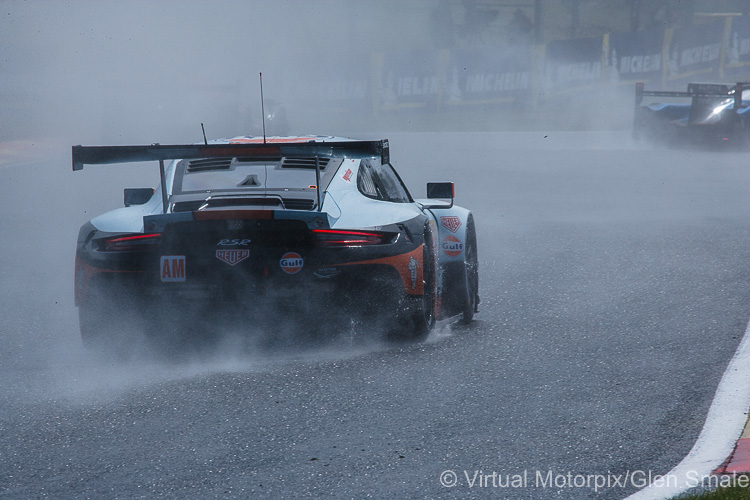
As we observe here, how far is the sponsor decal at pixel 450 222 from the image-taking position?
6.03 metres

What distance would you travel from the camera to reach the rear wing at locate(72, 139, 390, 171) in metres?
4.89

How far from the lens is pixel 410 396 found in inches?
178

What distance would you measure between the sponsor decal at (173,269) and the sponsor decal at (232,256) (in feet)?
0.62

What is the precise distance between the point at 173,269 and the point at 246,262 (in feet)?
1.21

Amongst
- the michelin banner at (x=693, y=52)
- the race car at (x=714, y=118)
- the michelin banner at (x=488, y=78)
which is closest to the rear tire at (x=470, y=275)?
the race car at (x=714, y=118)

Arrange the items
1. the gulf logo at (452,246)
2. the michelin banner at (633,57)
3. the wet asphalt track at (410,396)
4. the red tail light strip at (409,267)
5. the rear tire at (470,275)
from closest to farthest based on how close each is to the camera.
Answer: the wet asphalt track at (410,396) < the red tail light strip at (409,267) < the gulf logo at (452,246) < the rear tire at (470,275) < the michelin banner at (633,57)

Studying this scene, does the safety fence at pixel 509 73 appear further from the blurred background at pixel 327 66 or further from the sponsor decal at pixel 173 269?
the sponsor decal at pixel 173 269

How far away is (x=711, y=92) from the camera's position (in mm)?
20828

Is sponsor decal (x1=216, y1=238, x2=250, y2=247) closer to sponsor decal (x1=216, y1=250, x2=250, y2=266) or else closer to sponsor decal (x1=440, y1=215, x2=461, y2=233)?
sponsor decal (x1=216, y1=250, x2=250, y2=266)

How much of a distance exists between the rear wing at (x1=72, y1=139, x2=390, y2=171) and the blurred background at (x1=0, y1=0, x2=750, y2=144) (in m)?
21.8

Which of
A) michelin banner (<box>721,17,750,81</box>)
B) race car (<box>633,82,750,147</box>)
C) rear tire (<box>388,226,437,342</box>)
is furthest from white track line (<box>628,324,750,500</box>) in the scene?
michelin banner (<box>721,17,750,81</box>)

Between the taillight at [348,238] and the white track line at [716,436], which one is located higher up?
the taillight at [348,238]

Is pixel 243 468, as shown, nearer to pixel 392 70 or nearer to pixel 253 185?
pixel 253 185

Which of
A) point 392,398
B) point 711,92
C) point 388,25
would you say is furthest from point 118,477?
point 388,25
